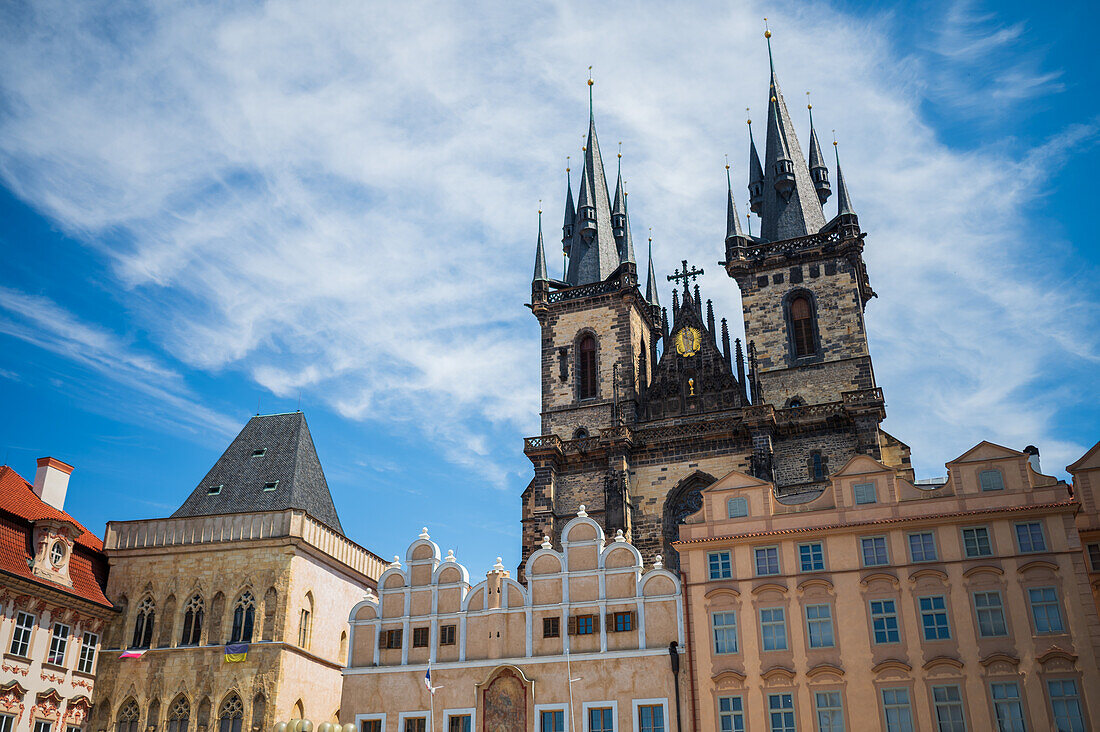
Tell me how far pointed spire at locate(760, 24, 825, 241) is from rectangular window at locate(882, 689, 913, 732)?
2970cm

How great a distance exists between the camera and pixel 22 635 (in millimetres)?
29969

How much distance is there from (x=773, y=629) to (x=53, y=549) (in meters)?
22.7

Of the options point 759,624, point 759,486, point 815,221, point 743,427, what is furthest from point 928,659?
point 815,221

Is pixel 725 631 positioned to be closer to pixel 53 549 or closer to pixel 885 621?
pixel 885 621

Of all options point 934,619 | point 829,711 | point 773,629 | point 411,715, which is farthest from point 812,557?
point 411,715

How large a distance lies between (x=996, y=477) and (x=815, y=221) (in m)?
27.4

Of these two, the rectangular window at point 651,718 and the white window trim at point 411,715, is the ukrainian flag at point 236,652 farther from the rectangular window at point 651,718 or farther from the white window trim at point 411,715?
the rectangular window at point 651,718

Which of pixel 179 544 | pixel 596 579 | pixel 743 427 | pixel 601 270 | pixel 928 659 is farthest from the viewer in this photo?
pixel 601 270

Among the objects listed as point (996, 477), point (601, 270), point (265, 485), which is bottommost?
point (996, 477)

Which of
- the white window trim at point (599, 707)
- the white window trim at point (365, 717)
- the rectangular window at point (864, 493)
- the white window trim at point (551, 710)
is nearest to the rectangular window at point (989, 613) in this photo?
the rectangular window at point (864, 493)

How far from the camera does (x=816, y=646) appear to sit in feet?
85.1

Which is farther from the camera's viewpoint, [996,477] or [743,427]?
[743,427]

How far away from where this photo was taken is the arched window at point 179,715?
3150cm

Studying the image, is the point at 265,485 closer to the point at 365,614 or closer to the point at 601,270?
the point at 365,614
